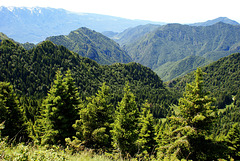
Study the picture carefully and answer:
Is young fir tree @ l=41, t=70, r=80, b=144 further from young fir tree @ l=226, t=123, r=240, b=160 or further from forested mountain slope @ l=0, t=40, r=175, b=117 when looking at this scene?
forested mountain slope @ l=0, t=40, r=175, b=117

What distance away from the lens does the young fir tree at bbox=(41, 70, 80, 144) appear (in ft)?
66.2

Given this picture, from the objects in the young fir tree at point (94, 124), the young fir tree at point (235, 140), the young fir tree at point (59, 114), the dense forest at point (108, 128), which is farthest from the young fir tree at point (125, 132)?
the young fir tree at point (235, 140)

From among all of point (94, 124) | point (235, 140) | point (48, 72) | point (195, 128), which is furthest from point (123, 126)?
point (48, 72)

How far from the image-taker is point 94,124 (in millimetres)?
20328

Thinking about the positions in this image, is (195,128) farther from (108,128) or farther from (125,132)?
(108,128)

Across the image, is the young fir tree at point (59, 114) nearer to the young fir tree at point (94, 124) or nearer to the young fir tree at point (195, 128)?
the young fir tree at point (94, 124)

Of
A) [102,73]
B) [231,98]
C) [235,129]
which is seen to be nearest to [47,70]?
[102,73]

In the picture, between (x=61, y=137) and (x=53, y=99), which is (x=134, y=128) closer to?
(x=61, y=137)

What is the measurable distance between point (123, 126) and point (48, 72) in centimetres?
13326

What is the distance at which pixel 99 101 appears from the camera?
876 inches

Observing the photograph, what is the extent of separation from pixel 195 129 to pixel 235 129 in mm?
23748

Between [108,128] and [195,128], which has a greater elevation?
[195,128]

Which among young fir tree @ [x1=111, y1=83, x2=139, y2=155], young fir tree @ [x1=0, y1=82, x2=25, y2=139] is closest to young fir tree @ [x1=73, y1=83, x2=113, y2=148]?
young fir tree @ [x1=111, y1=83, x2=139, y2=155]

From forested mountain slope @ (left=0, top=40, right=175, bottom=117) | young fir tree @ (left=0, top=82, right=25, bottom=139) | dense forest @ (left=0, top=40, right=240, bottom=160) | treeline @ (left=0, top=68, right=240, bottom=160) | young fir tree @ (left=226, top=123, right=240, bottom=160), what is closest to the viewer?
dense forest @ (left=0, top=40, right=240, bottom=160)
